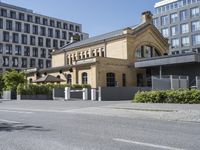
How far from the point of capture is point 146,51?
183 ft

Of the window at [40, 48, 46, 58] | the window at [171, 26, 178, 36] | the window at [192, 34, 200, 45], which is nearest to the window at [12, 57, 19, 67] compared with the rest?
the window at [40, 48, 46, 58]

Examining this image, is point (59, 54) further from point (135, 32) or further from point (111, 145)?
point (111, 145)

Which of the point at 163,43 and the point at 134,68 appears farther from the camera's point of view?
the point at 163,43

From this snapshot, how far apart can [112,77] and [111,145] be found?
4022 cm

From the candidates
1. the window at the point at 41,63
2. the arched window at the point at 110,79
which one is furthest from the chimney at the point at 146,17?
the window at the point at 41,63

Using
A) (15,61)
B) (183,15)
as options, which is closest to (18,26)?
(15,61)

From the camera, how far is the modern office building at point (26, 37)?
91438 mm

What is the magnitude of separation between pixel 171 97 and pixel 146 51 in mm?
32958

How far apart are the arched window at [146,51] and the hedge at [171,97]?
28957 millimetres

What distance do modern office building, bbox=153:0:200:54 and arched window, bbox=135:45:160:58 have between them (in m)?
21.6

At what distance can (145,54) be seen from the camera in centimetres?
5538

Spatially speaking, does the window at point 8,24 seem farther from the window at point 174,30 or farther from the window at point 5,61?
the window at point 174,30

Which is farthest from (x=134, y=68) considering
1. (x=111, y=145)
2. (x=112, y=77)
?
(x=111, y=145)

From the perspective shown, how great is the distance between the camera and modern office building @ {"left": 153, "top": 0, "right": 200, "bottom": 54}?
78.4 m
